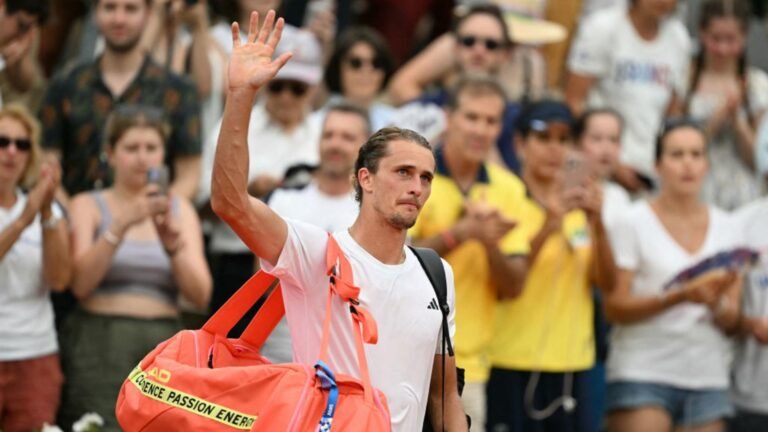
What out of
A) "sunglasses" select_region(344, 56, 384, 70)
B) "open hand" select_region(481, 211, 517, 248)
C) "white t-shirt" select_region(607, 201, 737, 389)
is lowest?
"white t-shirt" select_region(607, 201, 737, 389)

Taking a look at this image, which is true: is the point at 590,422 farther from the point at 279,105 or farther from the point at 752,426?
the point at 279,105

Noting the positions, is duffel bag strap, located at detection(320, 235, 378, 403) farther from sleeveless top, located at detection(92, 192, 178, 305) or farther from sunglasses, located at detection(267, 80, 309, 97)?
sunglasses, located at detection(267, 80, 309, 97)

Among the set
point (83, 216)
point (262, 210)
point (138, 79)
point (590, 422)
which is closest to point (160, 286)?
point (83, 216)

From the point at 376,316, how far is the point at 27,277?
3.23m

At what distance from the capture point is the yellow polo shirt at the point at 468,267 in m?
8.99

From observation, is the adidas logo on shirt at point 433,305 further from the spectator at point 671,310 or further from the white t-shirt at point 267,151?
the white t-shirt at point 267,151

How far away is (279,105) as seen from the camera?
10367 mm

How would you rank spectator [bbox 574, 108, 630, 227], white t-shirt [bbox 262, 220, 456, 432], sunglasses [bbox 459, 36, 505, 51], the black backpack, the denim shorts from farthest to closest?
sunglasses [bbox 459, 36, 505, 51] → spectator [bbox 574, 108, 630, 227] → the denim shorts → the black backpack → white t-shirt [bbox 262, 220, 456, 432]

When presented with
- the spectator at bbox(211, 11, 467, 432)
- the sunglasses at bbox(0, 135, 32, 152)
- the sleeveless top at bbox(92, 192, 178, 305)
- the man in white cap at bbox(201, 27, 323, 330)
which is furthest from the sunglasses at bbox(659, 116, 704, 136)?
the spectator at bbox(211, 11, 467, 432)

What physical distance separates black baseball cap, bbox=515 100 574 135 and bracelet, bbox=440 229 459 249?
4.52 ft

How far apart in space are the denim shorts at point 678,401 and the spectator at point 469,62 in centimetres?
172

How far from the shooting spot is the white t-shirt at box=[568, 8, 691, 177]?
11664 mm

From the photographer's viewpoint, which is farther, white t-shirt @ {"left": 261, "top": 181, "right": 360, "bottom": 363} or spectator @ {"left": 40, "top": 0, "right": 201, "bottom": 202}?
spectator @ {"left": 40, "top": 0, "right": 201, "bottom": 202}

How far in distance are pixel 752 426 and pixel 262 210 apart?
5.25 meters
